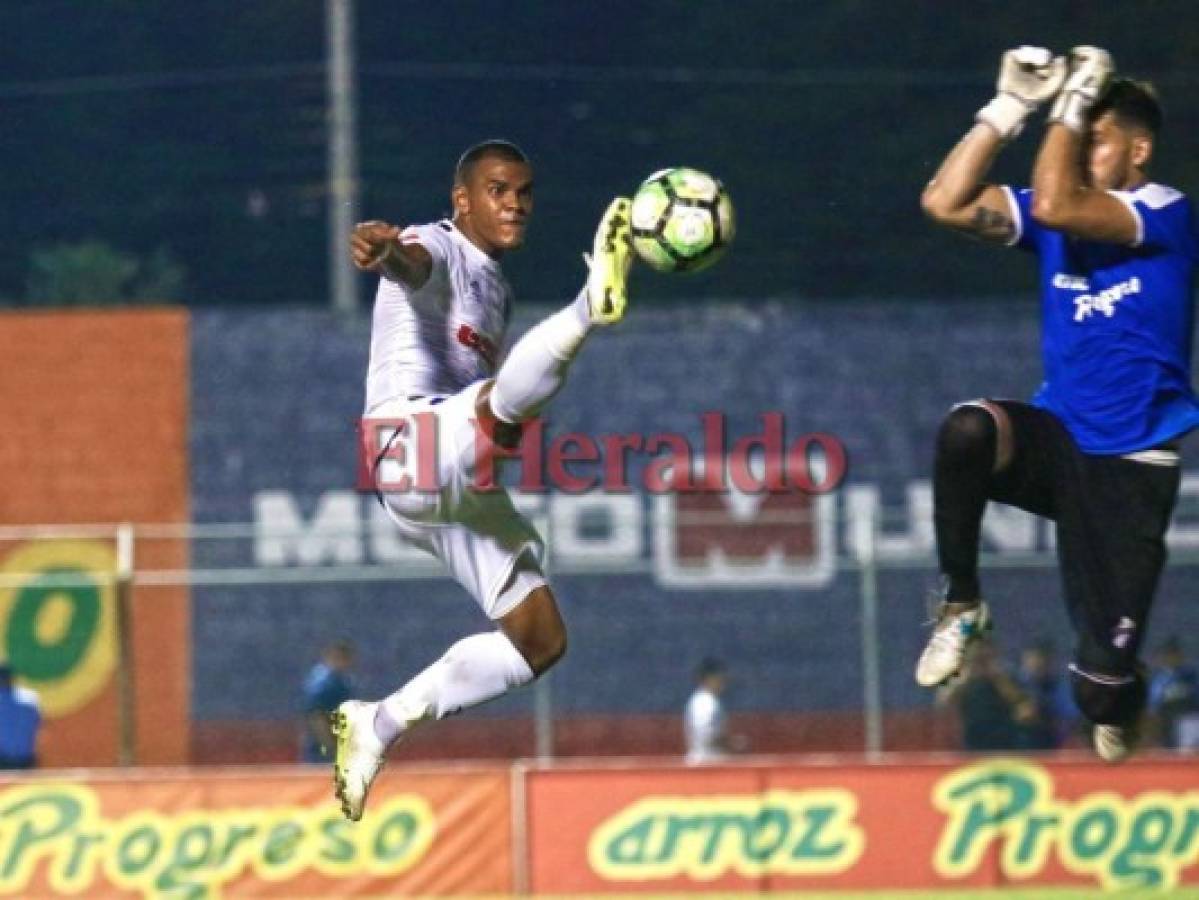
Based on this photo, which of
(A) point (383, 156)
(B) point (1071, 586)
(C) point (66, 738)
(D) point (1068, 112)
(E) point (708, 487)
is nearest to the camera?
(D) point (1068, 112)

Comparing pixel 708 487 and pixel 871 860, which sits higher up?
pixel 708 487

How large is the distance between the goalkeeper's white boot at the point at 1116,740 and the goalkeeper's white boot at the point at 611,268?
2528 mm

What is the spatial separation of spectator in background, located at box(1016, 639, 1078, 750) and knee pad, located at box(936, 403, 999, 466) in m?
10.8

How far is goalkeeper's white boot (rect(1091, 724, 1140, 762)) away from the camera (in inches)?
435

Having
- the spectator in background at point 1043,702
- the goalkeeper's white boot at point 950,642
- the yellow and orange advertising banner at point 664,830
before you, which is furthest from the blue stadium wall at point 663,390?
the goalkeeper's white boot at point 950,642

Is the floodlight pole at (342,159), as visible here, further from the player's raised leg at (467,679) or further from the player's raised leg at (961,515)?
the player's raised leg at (961,515)

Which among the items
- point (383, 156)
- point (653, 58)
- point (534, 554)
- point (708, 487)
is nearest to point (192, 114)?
point (383, 156)

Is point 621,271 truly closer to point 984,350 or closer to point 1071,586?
point 1071,586

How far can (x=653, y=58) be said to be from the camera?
29.9 meters

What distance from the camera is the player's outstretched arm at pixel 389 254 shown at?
10.3m

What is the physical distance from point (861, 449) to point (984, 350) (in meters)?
1.52

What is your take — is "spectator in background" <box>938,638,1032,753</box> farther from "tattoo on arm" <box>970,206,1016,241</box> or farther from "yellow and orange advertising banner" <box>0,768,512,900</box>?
"tattoo on arm" <box>970,206,1016,241</box>

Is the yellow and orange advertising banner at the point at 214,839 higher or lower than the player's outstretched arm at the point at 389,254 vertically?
lower

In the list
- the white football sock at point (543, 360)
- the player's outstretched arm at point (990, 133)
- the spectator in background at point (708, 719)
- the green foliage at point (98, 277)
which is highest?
the green foliage at point (98, 277)
